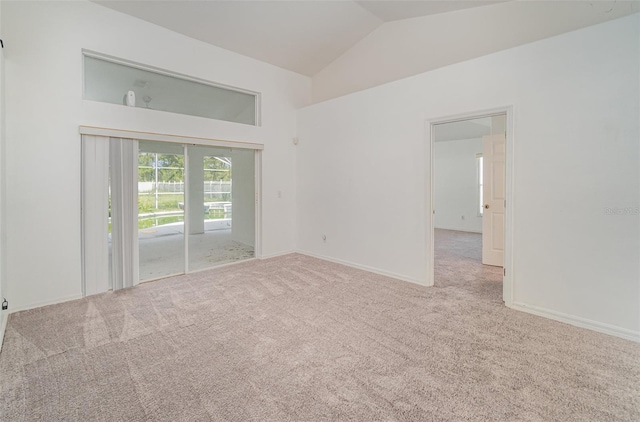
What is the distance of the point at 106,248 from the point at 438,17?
5.46 meters

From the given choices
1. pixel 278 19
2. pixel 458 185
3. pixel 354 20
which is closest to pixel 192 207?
pixel 278 19

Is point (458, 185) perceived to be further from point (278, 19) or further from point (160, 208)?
point (160, 208)

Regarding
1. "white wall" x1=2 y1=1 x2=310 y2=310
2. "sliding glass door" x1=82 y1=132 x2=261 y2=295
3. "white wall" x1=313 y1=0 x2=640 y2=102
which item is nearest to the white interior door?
"white wall" x1=313 y1=0 x2=640 y2=102

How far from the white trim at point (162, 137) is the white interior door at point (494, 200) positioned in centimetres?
393

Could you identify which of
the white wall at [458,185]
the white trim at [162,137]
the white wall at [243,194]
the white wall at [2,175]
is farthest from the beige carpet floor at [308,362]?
the white wall at [458,185]

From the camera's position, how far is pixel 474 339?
2.49 metres

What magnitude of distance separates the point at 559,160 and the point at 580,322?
1.54 m

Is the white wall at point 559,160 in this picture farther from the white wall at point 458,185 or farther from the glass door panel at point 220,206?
the white wall at point 458,185

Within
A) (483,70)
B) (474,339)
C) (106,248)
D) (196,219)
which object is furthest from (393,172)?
(106,248)

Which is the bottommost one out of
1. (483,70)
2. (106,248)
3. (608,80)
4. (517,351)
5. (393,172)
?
(517,351)

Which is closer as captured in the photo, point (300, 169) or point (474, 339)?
point (474, 339)

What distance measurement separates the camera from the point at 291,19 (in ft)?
13.9

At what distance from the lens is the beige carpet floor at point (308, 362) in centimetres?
172

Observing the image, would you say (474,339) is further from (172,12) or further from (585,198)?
(172,12)
